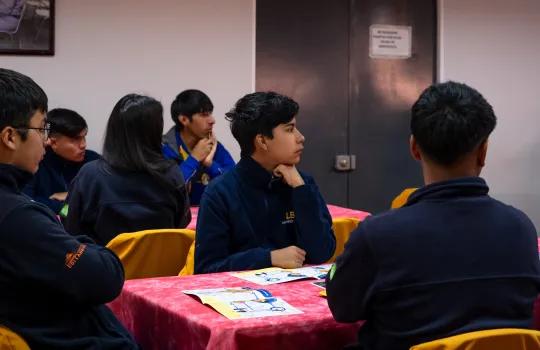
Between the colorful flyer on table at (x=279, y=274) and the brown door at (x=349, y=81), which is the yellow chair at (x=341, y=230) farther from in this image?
the brown door at (x=349, y=81)

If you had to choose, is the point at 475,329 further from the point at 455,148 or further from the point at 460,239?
the point at 455,148

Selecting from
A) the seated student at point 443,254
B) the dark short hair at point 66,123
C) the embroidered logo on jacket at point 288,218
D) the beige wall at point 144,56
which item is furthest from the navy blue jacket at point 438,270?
the beige wall at point 144,56

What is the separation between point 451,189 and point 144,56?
3549mm

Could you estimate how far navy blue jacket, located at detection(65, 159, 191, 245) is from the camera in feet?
9.07

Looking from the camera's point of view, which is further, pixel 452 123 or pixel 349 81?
pixel 349 81

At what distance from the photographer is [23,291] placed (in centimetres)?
152

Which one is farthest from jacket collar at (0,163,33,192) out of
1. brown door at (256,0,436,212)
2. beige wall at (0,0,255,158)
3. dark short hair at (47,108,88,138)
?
brown door at (256,0,436,212)

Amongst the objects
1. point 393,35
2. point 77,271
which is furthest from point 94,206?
point 393,35

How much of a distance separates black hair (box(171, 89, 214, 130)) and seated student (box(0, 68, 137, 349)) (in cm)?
262

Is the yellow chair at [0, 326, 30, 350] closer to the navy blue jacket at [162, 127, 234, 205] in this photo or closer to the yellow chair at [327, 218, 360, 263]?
the yellow chair at [327, 218, 360, 263]

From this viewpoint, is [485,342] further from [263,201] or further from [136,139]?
[136,139]

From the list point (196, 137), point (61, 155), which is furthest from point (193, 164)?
point (61, 155)

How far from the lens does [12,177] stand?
1.56m

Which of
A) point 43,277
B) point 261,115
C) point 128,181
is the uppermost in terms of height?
point 261,115
